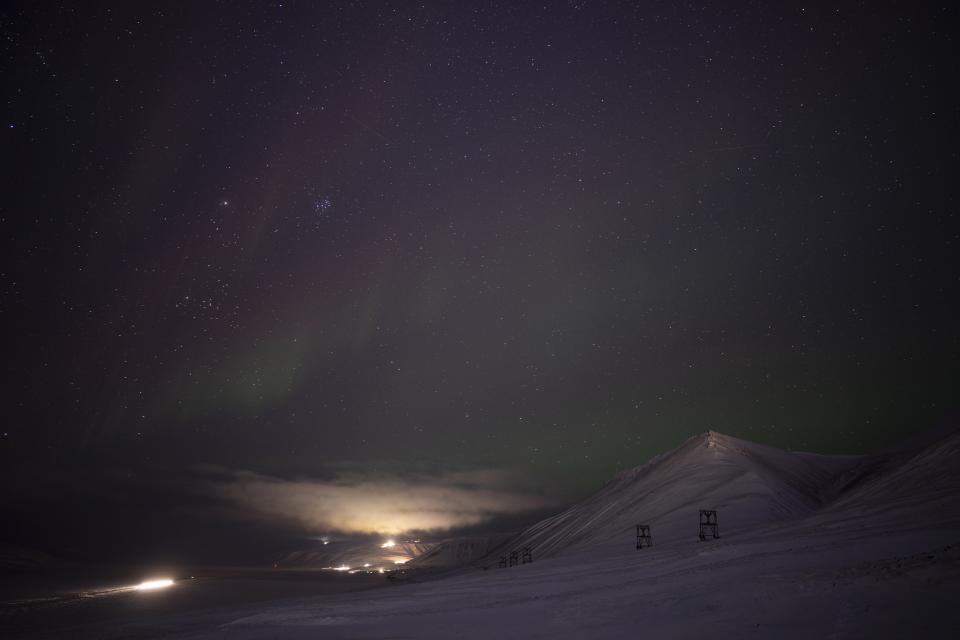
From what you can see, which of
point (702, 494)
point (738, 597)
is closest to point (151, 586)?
point (702, 494)

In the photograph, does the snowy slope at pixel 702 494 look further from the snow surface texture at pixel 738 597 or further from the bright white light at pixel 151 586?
the bright white light at pixel 151 586

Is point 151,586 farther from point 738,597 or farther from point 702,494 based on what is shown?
point 738,597

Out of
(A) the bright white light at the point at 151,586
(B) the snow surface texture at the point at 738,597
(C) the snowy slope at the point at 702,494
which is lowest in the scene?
(A) the bright white light at the point at 151,586

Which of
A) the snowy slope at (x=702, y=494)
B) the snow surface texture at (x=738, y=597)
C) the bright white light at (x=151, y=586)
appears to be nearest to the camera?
the snow surface texture at (x=738, y=597)

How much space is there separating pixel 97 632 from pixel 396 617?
3186cm

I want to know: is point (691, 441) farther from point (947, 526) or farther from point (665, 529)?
point (947, 526)

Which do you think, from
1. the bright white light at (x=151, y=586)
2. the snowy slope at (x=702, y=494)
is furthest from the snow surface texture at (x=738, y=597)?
the bright white light at (x=151, y=586)

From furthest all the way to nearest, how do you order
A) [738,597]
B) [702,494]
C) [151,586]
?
[151,586], [702,494], [738,597]

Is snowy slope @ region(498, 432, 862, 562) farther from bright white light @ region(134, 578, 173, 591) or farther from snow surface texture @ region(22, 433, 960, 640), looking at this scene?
bright white light @ region(134, 578, 173, 591)

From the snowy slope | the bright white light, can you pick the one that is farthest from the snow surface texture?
the bright white light

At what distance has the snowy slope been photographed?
67.6 m

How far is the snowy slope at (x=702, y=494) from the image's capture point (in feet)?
222

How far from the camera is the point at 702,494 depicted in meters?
77.2

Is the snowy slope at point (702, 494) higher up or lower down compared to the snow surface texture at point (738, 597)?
lower down
